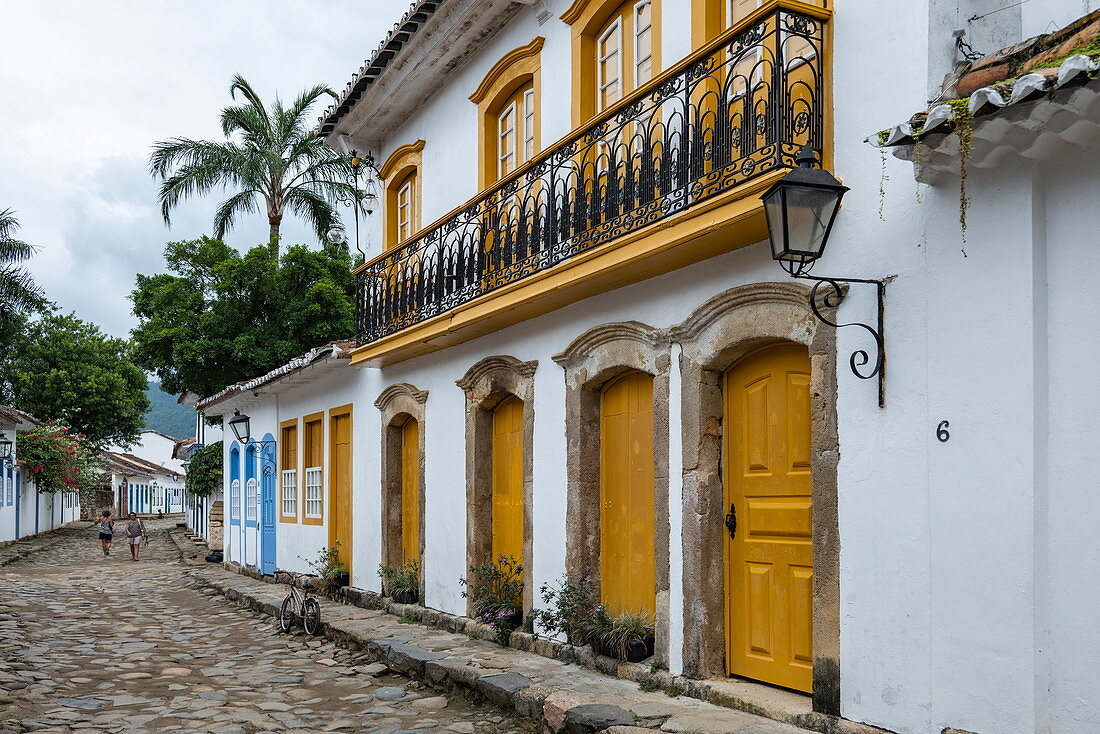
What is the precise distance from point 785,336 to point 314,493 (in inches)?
444

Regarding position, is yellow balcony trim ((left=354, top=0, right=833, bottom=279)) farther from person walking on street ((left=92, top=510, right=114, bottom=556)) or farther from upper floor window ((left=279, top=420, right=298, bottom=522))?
person walking on street ((left=92, top=510, right=114, bottom=556))

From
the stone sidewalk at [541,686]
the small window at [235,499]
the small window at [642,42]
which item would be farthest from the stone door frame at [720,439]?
the small window at [235,499]

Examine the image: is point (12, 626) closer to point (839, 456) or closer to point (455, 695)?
point (455, 695)

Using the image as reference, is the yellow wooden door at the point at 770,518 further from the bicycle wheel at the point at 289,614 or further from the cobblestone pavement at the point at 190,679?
the bicycle wheel at the point at 289,614

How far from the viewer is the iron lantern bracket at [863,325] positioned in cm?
575

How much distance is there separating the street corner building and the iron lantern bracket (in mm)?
22

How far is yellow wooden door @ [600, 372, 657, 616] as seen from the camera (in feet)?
26.9

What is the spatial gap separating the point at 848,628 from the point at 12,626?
1109 cm

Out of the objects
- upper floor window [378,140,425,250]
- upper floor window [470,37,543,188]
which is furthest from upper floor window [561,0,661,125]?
upper floor window [378,140,425,250]

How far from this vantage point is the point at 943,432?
211 inches

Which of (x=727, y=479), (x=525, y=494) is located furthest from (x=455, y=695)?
(x=727, y=479)

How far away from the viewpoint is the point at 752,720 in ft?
20.3

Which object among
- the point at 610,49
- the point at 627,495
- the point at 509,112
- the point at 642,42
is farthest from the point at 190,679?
the point at 642,42

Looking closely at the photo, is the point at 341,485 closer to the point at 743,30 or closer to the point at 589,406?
the point at 589,406
